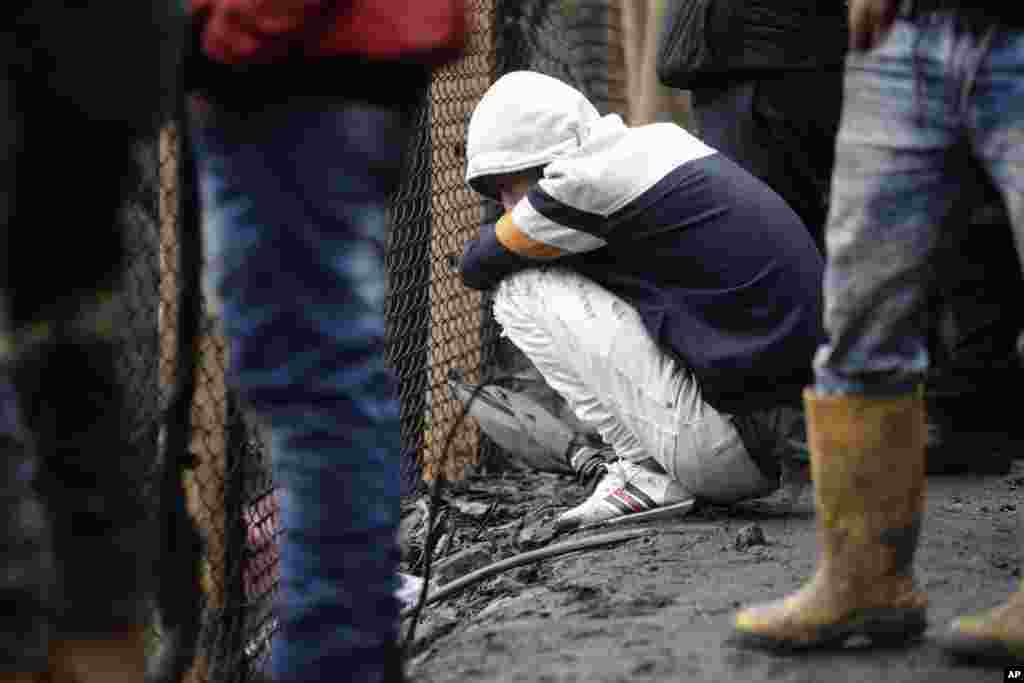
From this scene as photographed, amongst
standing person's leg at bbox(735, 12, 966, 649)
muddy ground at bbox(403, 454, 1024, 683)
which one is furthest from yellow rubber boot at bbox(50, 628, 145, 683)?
standing person's leg at bbox(735, 12, 966, 649)

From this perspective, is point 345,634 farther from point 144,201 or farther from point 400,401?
point 400,401

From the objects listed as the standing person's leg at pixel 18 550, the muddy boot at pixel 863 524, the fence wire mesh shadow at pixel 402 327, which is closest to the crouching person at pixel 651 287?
the fence wire mesh shadow at pixel 402 327

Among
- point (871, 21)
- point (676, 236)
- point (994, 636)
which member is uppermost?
point (871, 21)

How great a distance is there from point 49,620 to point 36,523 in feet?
0.47

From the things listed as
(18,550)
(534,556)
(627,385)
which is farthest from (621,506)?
(18,550)

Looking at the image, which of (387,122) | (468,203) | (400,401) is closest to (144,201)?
(387,122)

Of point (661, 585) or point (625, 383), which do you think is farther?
point (625, 383)

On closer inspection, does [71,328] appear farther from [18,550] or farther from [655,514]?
[655,514]

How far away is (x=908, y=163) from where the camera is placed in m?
2.88

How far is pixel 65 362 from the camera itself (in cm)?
237

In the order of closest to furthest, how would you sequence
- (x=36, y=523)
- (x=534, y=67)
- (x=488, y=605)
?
(x=36, y=523)
(x=488, y=605)
(x=534, y=67)

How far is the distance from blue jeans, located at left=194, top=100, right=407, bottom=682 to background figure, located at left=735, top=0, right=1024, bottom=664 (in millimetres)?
880

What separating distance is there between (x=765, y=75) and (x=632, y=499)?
4.73 ft

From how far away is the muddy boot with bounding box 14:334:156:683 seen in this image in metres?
2.37
